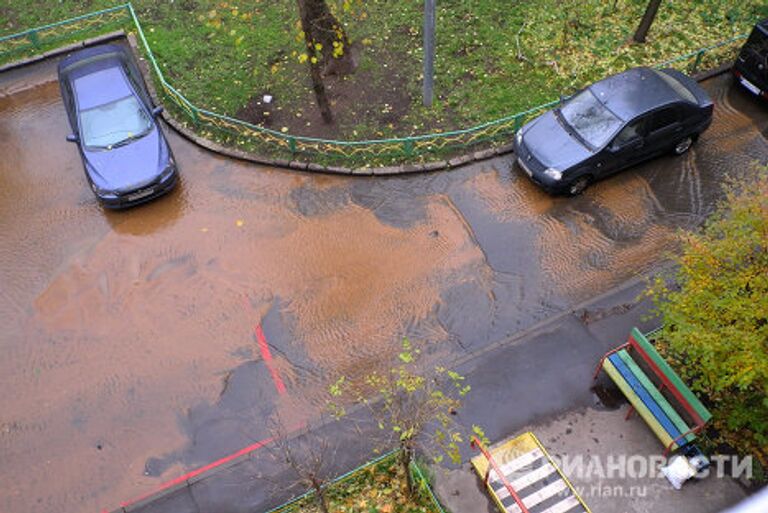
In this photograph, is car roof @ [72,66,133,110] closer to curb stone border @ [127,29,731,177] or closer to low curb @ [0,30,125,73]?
curb stone border @ [127,29,731,177]

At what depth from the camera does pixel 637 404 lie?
30.6 feet

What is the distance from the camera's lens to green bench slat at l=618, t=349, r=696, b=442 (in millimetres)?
8859

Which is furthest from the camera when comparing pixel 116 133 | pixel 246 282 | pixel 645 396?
pixel 116 133

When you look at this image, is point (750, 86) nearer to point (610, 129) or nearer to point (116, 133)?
point (610, 129)

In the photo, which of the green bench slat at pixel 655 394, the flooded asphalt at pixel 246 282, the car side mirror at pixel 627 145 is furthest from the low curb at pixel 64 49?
the green bench slat at pixel 655 394

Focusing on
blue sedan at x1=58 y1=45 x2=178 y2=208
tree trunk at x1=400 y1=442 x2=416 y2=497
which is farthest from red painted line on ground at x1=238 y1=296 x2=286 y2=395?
blue sedan at x1=58 y1=45 x2=178 y2=208

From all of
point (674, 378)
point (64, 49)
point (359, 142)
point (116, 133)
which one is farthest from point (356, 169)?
point (64, 49)

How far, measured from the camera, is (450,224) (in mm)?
12070

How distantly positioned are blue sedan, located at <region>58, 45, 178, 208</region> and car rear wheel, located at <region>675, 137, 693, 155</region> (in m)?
→ 10.2

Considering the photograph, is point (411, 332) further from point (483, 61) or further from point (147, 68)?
point (147, 68)

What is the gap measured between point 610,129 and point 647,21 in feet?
15.2

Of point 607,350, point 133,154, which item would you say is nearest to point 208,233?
point 133,154

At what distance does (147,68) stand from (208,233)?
5803 mm

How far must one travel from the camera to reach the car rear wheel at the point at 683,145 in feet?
41.7
